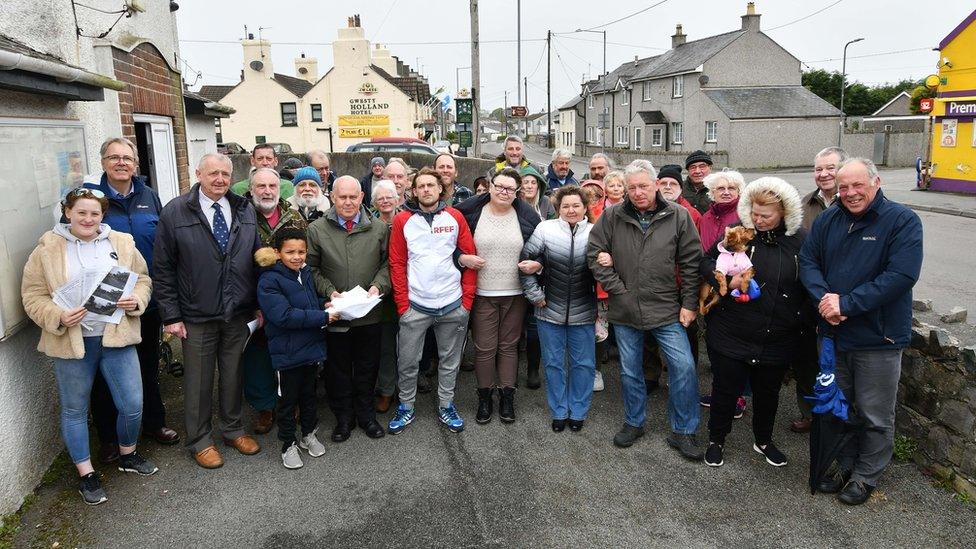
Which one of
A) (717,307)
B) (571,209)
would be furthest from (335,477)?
(717,307)

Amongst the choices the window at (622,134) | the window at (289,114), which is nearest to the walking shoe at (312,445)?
the window at (289,114)

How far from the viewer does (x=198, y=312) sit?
13.8ft

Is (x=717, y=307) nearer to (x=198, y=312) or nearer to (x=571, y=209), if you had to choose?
(x=571, y=209)

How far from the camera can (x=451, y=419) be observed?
4.91 m

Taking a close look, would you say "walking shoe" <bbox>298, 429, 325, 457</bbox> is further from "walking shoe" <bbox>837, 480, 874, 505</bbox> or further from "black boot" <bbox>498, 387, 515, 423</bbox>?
"walking shoe" <bbox>837, 480, 874, 505</bbox>

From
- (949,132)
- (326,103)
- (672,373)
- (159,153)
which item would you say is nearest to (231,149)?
(326,103)

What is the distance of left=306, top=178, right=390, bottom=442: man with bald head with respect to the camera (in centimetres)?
458

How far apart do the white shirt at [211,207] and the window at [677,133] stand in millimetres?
43201

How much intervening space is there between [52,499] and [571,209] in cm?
383

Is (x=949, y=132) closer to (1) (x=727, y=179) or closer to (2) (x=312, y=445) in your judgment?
(1) (x=727, y=179)

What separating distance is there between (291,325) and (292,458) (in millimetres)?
940

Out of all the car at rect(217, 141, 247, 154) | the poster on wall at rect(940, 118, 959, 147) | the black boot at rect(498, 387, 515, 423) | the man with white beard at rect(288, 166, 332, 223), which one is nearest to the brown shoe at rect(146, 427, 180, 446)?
the man with white beard at rect(288, 166, 332, 223)

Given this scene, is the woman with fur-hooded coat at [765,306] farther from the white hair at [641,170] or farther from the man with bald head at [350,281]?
the man with bald head at [350,281]

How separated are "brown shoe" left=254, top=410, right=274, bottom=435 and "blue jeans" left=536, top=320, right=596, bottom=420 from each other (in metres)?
2.19
